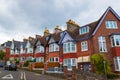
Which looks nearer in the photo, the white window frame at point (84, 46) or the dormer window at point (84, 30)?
the white window frame at point (84, 46)

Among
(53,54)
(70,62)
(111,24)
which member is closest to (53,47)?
(53,54)

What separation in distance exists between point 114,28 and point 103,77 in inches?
478

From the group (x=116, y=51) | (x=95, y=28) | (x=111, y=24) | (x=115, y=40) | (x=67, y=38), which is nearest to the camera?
(x=116, y=51)

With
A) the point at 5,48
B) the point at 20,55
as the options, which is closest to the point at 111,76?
the point at 20,55

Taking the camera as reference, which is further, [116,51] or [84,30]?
[84,30]

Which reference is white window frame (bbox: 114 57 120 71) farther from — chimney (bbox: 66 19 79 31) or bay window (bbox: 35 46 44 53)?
bay window (bbox: 35 46 44 53)

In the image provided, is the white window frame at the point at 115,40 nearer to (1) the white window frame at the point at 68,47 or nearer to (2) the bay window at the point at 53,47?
(1) the white window frame at the point at 68,47

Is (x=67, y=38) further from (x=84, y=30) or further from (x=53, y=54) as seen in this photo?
(x=53, y=54)

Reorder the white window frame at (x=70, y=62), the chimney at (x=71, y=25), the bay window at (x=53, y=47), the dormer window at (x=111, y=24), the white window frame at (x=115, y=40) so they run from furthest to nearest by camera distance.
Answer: the bay window at (x=53, y=47) → the chimney at (x=71, y=25) → the white window frame at (x=70, y=62) → the dormer window at (x=111, y=24) → the white window frame at (x=115, y=40)

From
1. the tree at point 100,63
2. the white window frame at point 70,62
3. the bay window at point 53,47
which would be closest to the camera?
the tree at point 100,63

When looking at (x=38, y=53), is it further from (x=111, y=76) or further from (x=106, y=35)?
(x=111, y=76)

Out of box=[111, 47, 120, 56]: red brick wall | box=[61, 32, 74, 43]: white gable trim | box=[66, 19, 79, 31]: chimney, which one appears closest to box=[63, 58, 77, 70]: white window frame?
box=[61, 32, 74, 43]: white gable trim

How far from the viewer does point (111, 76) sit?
977 inches

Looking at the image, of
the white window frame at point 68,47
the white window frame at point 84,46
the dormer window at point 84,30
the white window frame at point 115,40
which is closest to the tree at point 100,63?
the white window frame at point 115,40
